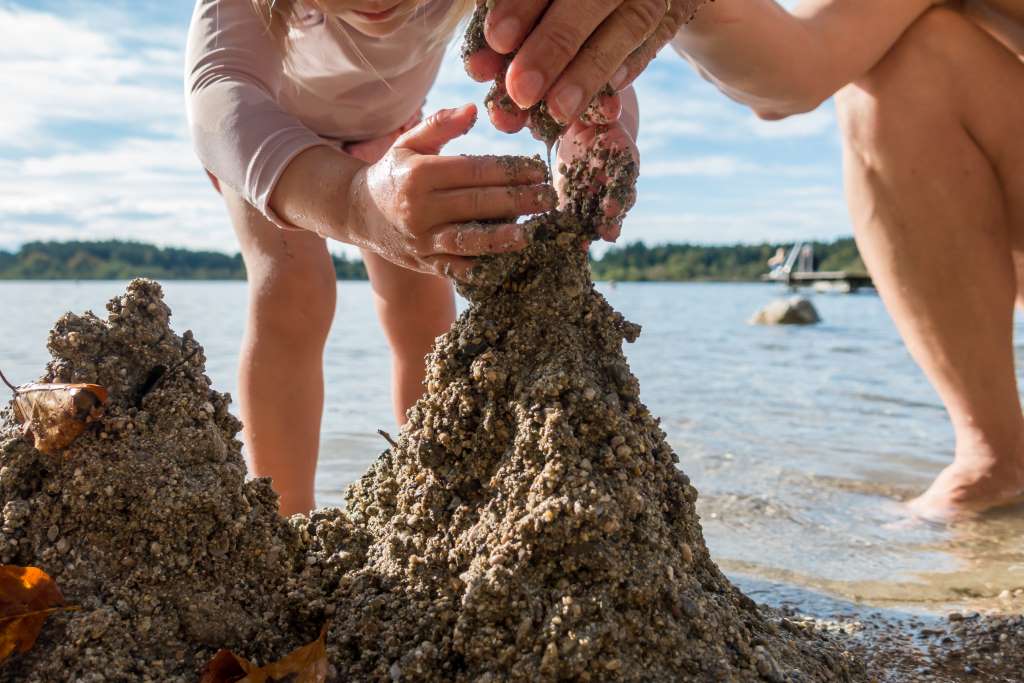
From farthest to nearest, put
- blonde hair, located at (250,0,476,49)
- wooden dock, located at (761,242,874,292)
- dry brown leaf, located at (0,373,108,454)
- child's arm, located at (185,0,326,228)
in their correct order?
wooden dock, located at (761,242,874,292) < blonde hair, located at (250,0,476,49) < child's arm, located at (185,0,326,228) < dry brown leaf, located at (0,373,108,454)

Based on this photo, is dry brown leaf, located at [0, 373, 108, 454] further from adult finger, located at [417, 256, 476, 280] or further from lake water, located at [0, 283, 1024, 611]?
lake water, located at [0, 283, 1024, 611]

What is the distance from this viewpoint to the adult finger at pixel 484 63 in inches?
60.2

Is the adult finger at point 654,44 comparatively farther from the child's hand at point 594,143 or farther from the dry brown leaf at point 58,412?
the dry brown leaf at point 58,412

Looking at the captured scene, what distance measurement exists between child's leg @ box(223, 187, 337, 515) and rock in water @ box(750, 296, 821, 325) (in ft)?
47.7

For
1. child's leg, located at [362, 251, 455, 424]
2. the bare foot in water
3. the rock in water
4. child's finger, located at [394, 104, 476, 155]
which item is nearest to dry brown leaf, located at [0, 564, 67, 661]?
child's finger, located at [394, 104, 476, 155]

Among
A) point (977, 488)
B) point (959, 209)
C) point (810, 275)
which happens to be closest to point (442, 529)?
point (977, 488)

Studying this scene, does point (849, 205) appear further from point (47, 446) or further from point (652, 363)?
point (652, 363)

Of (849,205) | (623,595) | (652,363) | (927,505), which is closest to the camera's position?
(623,595)

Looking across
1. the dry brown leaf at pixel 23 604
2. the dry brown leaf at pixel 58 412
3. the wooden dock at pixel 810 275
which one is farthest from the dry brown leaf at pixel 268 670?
the wooden dock at pixel 810 275

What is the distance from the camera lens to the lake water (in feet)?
7.45

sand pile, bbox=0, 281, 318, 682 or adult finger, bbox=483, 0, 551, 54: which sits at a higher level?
adult finger, bbox=483, 0, 551, 54

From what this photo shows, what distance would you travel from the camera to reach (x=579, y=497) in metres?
1.24

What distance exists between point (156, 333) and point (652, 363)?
674 cm

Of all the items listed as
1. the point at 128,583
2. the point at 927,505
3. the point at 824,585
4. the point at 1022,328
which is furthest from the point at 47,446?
the point at 1022,328
